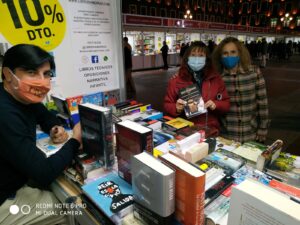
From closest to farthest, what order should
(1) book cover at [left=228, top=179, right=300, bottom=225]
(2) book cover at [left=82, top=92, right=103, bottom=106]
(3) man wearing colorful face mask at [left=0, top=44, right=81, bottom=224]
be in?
(1) book cover at [left=228, top=179, right=300, bottom=225]
(3) man wearing colorful face mask at [left=0, top=44, right=81, bottom=224]
(2) book cover at [left=82, top=92, right=103, bottom=106]

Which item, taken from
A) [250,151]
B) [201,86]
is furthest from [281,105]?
[250,151]

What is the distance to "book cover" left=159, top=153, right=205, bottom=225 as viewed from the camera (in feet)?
2.80

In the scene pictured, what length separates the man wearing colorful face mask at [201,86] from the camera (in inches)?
82.2

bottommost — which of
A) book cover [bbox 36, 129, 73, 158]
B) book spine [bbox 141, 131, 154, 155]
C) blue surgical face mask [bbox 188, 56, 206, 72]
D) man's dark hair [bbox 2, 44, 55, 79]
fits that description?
book cover [bbox 36, 129, 73, 158]

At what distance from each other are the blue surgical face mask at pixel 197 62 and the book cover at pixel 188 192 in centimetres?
136

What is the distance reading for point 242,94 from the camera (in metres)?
2.13

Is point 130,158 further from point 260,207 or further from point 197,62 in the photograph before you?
point 197,62

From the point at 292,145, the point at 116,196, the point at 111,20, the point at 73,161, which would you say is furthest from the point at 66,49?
the point at 292,145

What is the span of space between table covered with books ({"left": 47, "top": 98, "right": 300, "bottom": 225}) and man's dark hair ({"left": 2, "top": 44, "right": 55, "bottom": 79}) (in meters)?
0.39

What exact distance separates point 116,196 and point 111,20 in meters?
2.13

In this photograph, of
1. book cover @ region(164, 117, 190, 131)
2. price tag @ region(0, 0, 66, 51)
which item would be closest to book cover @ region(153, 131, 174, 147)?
book cover @ region(164, 117, 190, 131)

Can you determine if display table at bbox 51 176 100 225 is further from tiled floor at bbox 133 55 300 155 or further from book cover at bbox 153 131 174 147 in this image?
tiled floor at bbox 133 55 300 155

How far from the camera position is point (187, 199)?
88 cm

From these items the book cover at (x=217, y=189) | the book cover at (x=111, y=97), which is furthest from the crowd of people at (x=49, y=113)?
the book cover at (x=111, y=97)
